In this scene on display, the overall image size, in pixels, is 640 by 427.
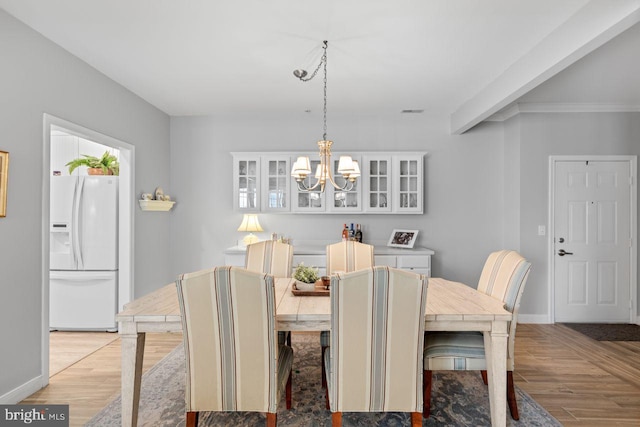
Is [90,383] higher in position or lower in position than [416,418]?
lower

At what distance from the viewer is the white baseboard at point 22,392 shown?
220cm

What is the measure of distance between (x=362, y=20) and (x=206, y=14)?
986mm

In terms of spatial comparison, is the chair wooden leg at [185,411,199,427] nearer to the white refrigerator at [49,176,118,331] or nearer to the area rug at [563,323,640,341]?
the white refrigerator at [49,176,118,331]

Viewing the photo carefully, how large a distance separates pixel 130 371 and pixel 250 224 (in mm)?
2534

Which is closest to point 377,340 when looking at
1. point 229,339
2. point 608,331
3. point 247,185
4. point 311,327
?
point 311,327

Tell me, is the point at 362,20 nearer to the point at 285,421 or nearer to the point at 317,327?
the point at 317,327

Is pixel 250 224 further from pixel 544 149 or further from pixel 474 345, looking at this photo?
pixel 544 149

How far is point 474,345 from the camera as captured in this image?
2.05 m

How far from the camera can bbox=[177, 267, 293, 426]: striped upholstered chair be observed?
1591 mm

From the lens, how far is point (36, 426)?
1.95 m

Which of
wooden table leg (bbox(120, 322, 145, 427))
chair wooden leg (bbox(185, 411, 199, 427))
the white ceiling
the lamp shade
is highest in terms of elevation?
the white ceiling

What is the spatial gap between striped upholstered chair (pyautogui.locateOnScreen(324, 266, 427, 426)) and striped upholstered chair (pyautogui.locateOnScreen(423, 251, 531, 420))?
1.27 feet

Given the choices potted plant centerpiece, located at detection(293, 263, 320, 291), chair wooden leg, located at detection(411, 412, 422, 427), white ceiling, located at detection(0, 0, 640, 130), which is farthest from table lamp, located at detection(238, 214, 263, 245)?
chair wooden leg, located at detection(411, 412, 422, 427)

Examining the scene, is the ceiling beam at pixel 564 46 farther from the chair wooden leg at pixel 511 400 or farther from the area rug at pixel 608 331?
the area rug at pixel 608 331
